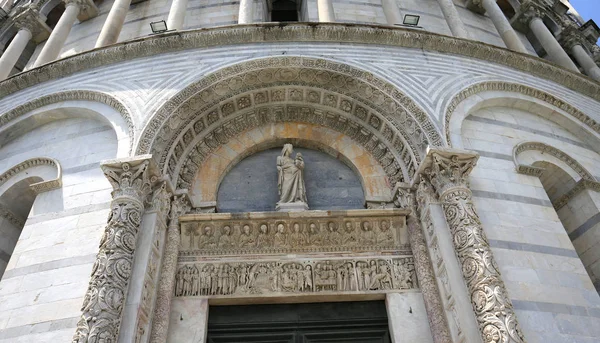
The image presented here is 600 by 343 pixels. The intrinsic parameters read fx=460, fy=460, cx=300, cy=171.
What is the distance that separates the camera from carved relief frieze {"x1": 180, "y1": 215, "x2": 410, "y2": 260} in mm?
7586

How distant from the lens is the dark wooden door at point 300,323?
22.8 ft

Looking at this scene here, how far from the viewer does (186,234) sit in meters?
7.65

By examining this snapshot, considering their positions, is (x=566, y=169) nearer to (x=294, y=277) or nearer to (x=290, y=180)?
(x=290, y=180)

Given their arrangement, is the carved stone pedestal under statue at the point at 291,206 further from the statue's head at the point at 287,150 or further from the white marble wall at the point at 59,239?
the white marble wall at the point at 59,239

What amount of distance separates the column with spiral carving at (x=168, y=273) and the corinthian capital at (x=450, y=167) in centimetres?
417

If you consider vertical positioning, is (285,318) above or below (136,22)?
below

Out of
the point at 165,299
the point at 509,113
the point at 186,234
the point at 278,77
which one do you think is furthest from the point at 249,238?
the point at 509,113

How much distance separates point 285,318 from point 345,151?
140 inches

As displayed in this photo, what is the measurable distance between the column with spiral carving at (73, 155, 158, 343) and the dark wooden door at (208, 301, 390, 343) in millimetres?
1704

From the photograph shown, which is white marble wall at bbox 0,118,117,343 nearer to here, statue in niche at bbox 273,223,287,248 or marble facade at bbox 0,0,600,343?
marble facade at bbox 0,0,600,343

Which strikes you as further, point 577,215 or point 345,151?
point 345,151

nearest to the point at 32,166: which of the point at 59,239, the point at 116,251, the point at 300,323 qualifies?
the point at 59,239

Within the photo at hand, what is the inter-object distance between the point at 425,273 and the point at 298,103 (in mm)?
4365

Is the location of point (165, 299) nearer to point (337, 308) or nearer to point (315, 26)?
point (337, 308)
